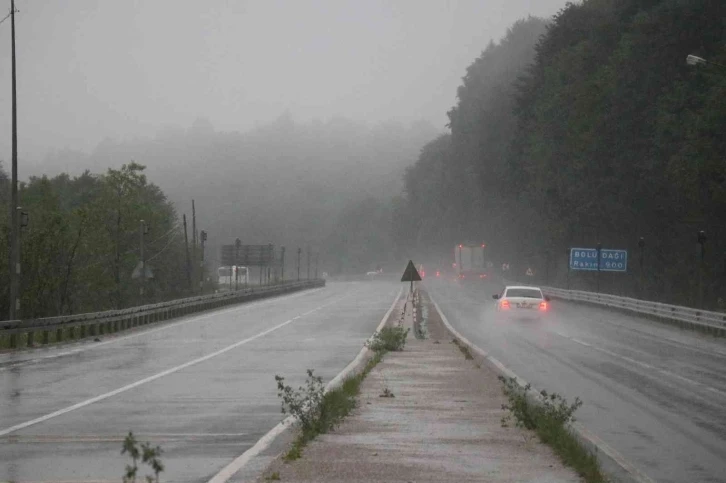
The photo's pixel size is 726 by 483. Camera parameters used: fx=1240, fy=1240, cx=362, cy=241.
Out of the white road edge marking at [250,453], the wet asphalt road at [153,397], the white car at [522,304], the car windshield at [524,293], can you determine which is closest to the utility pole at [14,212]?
the wet asphalt road at [153,397]

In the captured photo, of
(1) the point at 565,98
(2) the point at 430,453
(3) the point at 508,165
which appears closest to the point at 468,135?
(3) the point at 508,165

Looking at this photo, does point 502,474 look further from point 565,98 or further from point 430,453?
point 565,98

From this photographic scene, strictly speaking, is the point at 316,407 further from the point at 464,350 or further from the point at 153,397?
the point at 464,350

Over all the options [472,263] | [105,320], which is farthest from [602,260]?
[472,263]

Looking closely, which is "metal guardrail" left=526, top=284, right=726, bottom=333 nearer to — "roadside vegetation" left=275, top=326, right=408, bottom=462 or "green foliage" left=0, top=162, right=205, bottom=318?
"roadside vegetation" left=275, top=326, right=408, bottom=462

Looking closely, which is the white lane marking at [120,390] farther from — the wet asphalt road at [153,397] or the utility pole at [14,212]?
the utility pole at [14,212]

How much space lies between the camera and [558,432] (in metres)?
13.3

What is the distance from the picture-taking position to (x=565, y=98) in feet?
285

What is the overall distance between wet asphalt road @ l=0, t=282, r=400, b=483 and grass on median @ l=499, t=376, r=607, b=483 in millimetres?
3140

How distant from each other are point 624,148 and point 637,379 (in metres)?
52.4

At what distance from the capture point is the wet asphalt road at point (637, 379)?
45.7 ft

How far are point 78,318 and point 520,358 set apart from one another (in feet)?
55.2

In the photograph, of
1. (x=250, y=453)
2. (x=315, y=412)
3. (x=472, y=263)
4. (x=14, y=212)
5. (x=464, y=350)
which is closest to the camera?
(x=250, y=453)

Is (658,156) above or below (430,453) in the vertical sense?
above
